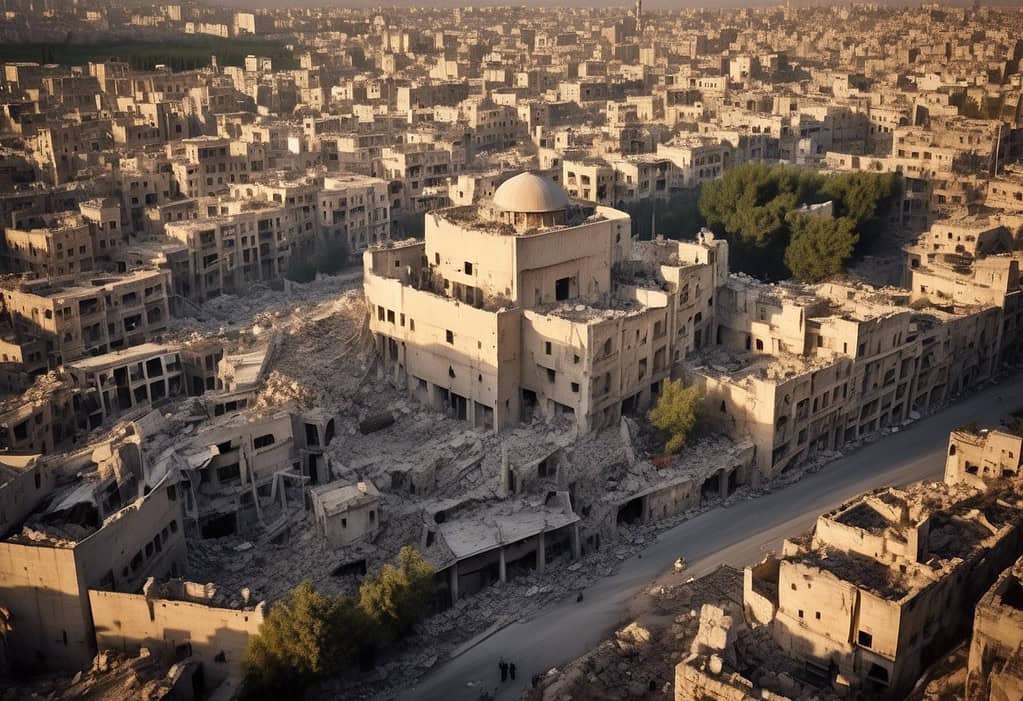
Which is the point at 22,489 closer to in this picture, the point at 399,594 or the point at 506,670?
the point at 399,594

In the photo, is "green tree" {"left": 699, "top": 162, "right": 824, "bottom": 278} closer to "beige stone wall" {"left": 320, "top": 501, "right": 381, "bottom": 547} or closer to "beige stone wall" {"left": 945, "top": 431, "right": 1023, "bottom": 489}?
"beige stone wall" {"left": 945, "top": 431, "right": 1023, "bottom": 489}

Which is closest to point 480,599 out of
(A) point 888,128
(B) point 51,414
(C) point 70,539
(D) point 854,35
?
(C) point 70,539

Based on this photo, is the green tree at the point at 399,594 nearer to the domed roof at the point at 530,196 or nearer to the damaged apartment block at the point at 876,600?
the damaged apartment block at the point at 876,600

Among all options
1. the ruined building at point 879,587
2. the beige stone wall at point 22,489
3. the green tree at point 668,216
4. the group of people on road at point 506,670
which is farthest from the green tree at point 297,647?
the green tree at point 668,216

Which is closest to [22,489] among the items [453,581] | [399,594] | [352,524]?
[352,524]

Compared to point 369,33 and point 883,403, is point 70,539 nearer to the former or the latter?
point 883,403

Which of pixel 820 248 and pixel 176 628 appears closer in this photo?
pixel 176 628

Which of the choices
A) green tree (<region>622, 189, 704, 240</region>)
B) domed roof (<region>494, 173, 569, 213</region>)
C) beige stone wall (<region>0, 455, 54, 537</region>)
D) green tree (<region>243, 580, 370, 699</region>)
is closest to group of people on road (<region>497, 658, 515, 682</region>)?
green tree (<region>243, 580, 370, 699</region>)
